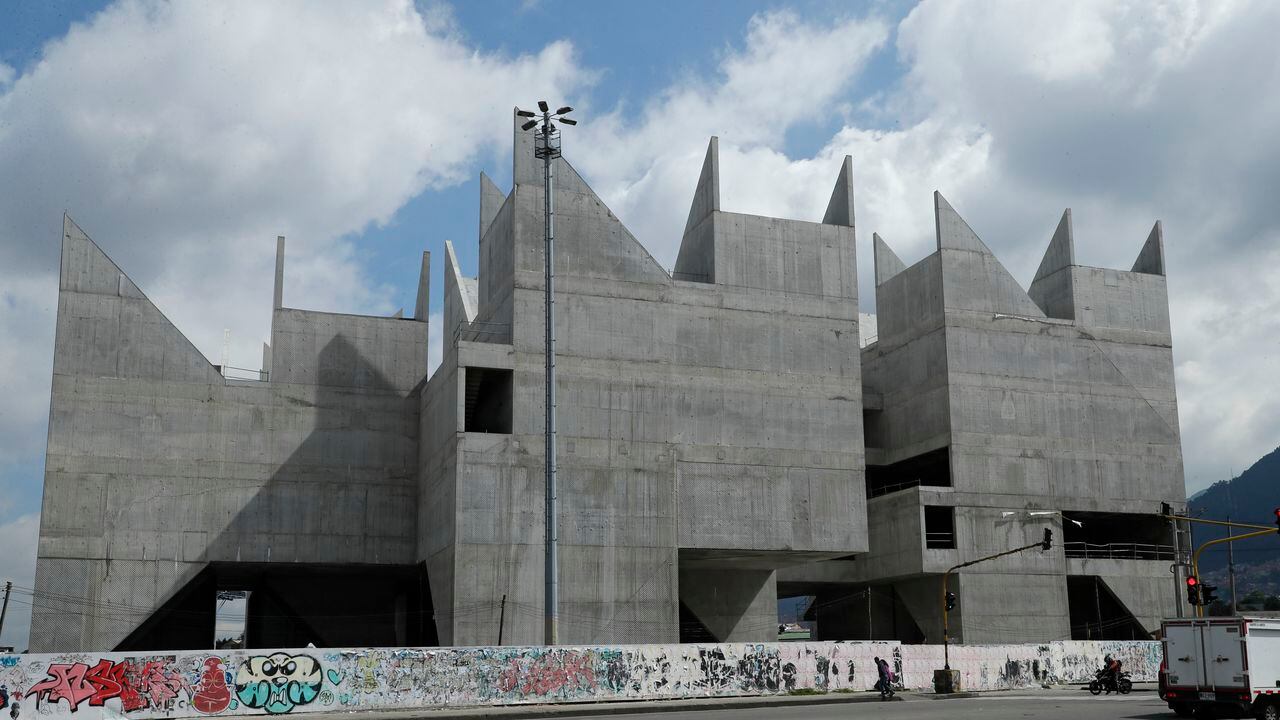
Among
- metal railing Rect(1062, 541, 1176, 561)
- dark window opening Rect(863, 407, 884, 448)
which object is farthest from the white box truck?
dark window opening Rect(863, 407, 884, 448)

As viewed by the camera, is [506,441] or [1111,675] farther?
[506,441]

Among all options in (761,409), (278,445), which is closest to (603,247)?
(761,409)

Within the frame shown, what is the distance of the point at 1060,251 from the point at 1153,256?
5452 mm

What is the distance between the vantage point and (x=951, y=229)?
54.6m

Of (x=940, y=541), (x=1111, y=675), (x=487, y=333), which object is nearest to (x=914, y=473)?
(x=940, y=541)

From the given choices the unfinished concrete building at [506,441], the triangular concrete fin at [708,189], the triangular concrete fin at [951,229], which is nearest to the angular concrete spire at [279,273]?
the unfinished concrete building at [506,441]

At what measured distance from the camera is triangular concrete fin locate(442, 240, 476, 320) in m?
54.3

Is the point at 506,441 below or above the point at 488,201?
below

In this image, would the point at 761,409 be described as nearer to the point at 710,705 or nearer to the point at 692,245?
the point at 692,245

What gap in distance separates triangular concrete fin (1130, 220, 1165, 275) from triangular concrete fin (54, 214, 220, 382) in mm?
44496

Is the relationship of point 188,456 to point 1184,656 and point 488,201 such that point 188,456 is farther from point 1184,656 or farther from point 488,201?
point 1184,656

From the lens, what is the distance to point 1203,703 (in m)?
25.1

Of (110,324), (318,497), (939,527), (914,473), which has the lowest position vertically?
(939,527)

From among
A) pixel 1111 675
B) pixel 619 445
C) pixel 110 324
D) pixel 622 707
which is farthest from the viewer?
pixel 110 324
